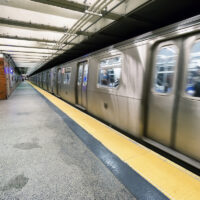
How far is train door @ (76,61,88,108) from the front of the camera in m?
4.95

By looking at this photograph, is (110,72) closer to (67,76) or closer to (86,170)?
(86,170)


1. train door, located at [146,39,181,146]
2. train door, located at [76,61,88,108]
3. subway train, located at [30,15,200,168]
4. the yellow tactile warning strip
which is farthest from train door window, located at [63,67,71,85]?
train door, located at [146,39,181,146]

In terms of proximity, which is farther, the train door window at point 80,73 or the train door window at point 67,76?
the train door window at point 67,76

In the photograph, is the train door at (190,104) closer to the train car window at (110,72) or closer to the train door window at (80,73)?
the train car window at (110,72)

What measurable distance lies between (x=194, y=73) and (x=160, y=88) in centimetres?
56

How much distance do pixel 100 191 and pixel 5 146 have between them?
6.56 feet

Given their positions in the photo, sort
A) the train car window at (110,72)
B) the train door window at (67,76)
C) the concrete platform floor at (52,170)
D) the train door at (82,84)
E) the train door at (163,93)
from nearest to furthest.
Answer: the concrete platform floor at (52,170)
the train door at (163,93)
the train car window at (110,72)
the train door at (82,84)
the train door window at (67,76)

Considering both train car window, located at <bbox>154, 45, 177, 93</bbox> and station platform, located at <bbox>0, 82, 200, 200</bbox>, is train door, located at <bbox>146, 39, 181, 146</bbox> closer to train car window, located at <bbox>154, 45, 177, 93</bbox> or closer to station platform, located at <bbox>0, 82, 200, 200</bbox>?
train car window, located at <bbox>154, 45, 177, 93</bbox>

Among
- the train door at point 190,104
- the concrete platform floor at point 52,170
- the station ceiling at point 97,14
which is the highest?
the station ceiling at point 97,14

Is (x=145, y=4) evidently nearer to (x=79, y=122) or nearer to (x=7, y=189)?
(x=79, y=122)

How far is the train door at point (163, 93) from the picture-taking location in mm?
2102

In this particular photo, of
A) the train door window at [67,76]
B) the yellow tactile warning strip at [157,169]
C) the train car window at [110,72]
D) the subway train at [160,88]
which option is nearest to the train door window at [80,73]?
the train door window at [67,76]

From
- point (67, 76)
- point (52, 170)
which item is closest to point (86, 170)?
point (52, 170)

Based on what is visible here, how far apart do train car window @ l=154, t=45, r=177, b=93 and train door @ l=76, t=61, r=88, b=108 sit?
9.52ft
